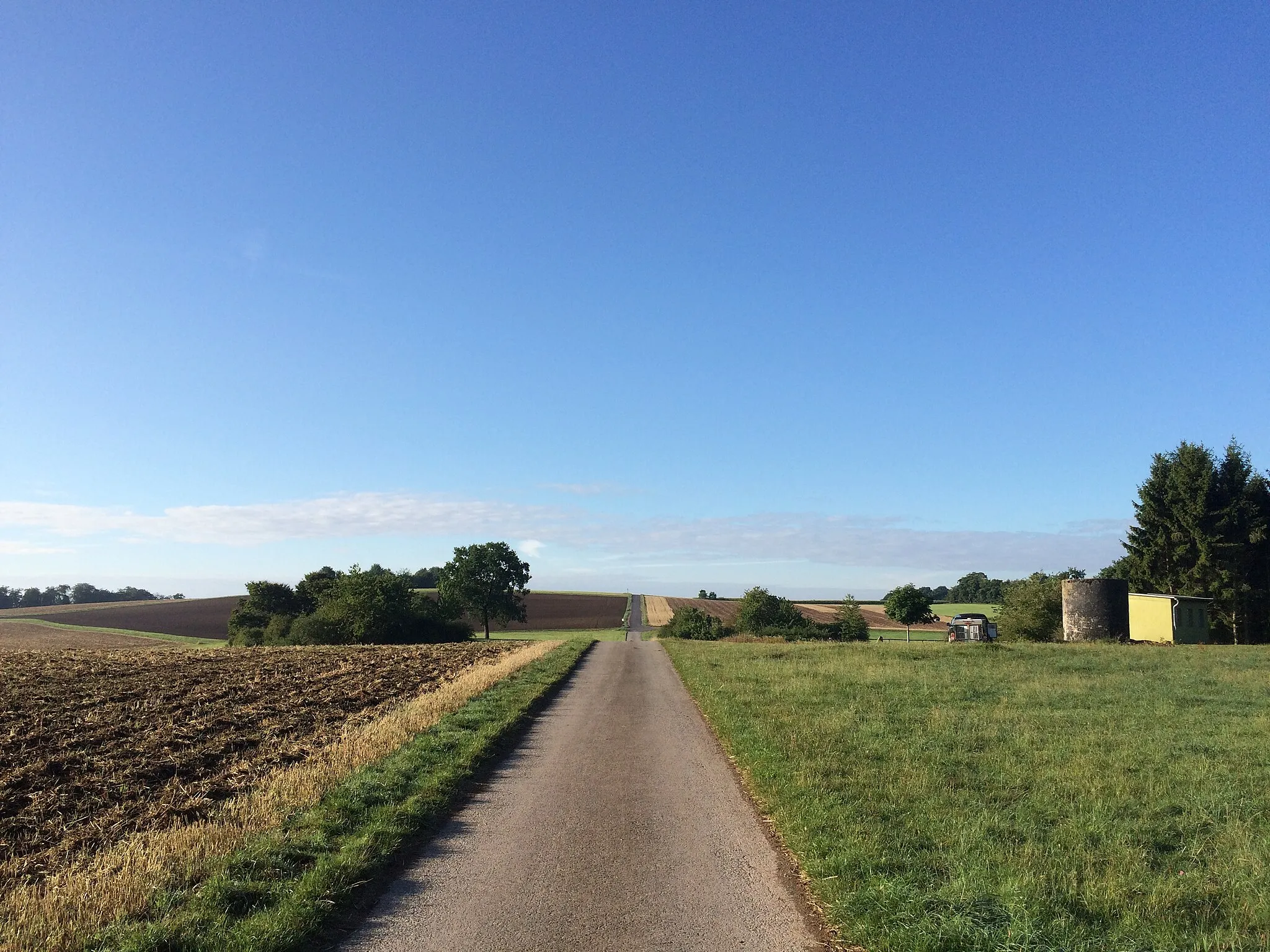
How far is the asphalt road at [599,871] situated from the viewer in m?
6.22

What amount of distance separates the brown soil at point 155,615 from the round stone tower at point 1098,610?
83364 millimetres

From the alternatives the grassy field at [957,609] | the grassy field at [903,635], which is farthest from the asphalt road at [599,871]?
the grassy field at [957,609]

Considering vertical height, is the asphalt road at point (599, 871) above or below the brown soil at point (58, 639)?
above

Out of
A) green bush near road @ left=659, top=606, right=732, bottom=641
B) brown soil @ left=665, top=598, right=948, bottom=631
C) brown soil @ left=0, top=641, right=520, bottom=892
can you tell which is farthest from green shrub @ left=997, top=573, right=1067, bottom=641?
brown soil @ left=0, top=641, right=520, bottom=892

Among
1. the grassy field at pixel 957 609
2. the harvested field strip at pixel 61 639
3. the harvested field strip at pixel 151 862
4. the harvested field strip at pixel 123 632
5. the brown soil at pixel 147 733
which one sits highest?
the harvested field strip at pixel 151 862

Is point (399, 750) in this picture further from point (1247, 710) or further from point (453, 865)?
point (1247, 710)

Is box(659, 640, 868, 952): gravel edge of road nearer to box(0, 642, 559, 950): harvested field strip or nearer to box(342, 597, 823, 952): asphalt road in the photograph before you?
box(342, 597, 823, 952): asphalt road

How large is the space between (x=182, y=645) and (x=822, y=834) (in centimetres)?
7748

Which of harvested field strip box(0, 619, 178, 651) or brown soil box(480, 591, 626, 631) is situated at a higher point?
brown soil box(480, 591, 626, 631)

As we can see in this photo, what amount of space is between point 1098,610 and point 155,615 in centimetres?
11294

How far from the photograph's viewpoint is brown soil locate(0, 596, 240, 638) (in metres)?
91.6

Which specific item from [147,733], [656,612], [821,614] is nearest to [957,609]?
[821,614]

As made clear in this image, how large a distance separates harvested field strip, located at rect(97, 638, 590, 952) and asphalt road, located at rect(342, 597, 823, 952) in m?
0.40

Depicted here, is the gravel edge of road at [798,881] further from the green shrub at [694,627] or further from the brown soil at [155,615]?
the brown soil at [155,615]
